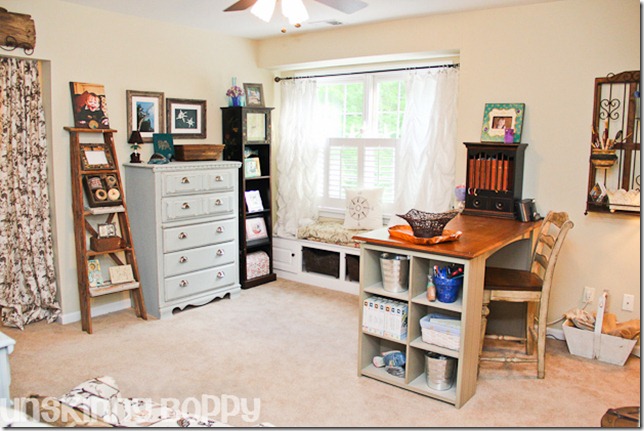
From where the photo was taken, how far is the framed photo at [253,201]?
541cm

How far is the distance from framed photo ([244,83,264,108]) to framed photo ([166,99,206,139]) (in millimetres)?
441

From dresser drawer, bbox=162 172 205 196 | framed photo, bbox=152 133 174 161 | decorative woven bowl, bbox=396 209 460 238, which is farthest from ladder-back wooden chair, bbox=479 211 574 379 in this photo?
framed photo, bbox=152 133 174 161

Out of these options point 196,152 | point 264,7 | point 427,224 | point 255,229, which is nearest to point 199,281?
point 255,229

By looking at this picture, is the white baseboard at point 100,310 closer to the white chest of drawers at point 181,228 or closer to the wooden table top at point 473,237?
the white chest of drawers at point 181,228

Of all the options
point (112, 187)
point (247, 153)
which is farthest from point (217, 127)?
point (112, 187)

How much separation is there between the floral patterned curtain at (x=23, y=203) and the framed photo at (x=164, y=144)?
2.93ft

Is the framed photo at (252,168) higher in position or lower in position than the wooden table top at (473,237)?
higher

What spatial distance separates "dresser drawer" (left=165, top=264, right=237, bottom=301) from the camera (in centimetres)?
448

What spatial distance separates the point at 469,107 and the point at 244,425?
9.58ft

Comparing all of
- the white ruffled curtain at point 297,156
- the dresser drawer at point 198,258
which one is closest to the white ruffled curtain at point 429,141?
the white ruffled curtain at point 297,156

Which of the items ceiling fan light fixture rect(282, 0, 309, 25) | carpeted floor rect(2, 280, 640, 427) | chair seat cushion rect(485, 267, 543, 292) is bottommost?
carpeted floor rect(2, 280, 640, 427)

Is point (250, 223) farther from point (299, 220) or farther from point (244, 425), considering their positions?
point (244, 425)

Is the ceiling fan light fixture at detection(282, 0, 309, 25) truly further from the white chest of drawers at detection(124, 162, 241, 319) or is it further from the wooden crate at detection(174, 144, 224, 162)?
the wooden crate at detection(174, 144, 224, 162)

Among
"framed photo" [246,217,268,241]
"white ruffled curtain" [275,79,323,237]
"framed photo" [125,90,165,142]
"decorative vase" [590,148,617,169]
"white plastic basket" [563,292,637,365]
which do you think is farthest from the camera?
"white ruffled curtain" [275,79,323,237]
